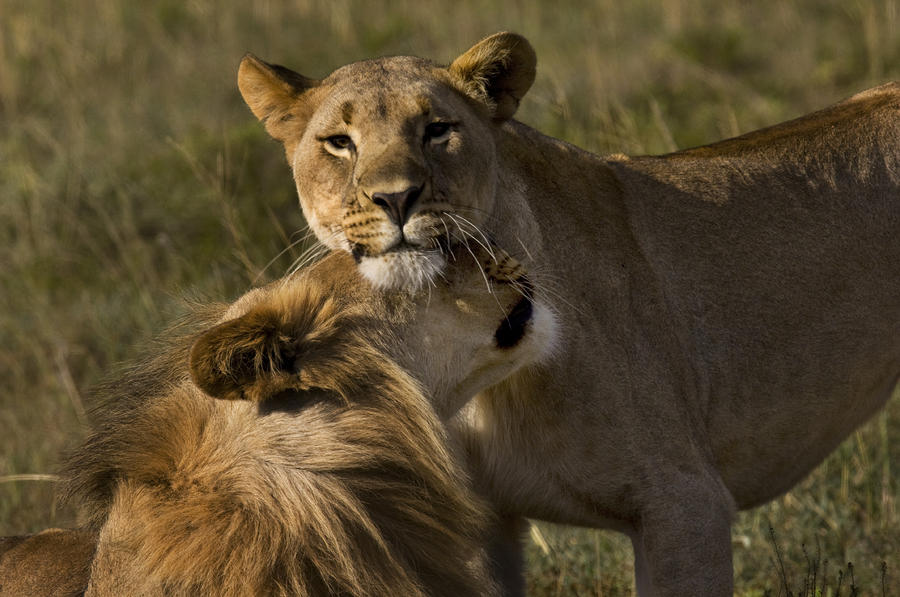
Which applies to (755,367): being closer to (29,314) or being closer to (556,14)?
(29,314)

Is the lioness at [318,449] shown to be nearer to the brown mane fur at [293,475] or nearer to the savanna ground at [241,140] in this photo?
the brown mane fur at [293,475]

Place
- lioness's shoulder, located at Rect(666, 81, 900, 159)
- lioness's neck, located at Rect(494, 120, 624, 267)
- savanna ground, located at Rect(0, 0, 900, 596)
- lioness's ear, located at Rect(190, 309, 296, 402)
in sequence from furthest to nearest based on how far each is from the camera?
savanna ground, located at Rect(0, 0, 900, 596) < lioness's shoulder, located at Rect(666, 81, 900, 159) < lioness's neck, located at Rect(494, 120, 624, 267) < lioness's ear, located at Rect(190, 309, 296, 402)

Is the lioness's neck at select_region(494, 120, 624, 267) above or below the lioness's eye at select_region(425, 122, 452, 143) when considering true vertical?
below

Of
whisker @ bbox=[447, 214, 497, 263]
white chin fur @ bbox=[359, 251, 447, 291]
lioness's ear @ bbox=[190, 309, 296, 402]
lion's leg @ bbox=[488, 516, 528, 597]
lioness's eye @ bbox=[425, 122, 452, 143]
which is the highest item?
lioness's eye @ bbox=[425, 122, 452, 143]

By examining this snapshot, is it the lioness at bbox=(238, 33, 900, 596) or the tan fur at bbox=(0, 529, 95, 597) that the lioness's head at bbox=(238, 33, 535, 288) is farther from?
the tan fur at bbox=(0, 529, 95, 597)

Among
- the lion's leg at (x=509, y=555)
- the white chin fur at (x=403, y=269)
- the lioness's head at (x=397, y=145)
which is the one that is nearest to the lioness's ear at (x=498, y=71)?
the lioness's head at (x=397, y=145)

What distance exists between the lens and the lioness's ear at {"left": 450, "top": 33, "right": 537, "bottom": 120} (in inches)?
121

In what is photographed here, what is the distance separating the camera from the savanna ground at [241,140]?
452 cm

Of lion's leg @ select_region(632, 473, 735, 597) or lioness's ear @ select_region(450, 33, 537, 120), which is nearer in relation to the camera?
lion's leg @ select_region(632, 473, 735, 597)

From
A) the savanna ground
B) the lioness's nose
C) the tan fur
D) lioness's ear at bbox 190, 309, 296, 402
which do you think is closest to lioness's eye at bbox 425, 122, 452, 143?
the lioness's nose

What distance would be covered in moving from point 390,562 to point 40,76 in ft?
27.2

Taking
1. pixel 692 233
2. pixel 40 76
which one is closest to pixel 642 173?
pixel 692 233

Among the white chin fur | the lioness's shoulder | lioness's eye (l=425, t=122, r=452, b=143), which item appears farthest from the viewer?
the lioness's shoulder

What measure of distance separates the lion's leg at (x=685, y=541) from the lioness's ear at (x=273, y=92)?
133 cm
